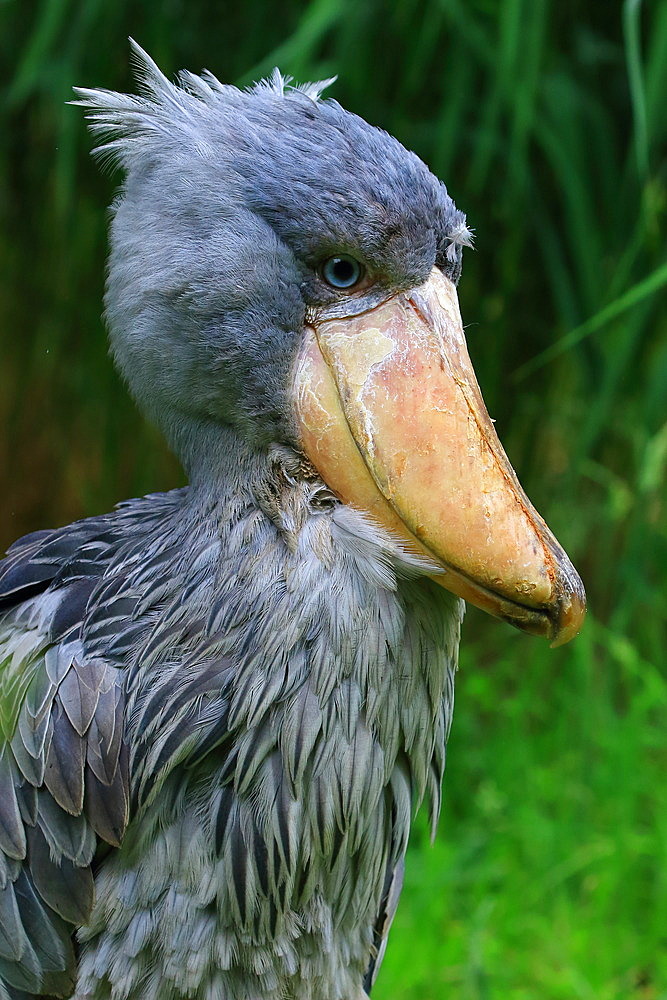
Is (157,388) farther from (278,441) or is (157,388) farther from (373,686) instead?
(373,686)

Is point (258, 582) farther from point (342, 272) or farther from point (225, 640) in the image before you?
point (342, 272)

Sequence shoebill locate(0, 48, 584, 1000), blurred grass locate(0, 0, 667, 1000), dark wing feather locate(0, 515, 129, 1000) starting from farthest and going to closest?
1. blurred grass locate(0, 0, 667, 1000)
2. dark wing feather locate(0, 515, 129, 1000)
3. shoebill locate(0, 48, 584, 1000)

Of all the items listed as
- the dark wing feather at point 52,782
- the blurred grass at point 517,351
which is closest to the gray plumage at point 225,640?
the dark wing feather at point 52,782

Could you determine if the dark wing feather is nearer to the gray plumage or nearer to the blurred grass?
the gray plumage

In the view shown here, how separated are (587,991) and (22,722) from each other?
1339 millimetres

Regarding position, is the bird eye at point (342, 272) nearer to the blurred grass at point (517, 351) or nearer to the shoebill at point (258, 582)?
the shoebill at point (258, 582)

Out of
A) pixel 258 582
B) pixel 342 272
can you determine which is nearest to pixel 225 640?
pixel 258 582

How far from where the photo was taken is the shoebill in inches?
51.4

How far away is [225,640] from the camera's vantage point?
1.38 m

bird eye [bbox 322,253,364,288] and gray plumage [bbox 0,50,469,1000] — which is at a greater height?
bird eye [bbox 322,253,364,288]

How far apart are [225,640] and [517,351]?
1847 mm

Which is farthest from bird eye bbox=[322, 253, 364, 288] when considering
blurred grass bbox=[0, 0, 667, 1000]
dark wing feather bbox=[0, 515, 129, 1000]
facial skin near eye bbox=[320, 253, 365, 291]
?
blurred grass bbox=[0, 0, 667, 1000]

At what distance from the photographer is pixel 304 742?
1.38 meters

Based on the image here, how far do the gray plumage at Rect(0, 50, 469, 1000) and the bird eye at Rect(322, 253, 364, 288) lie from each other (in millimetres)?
15
